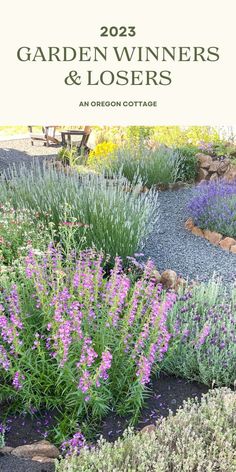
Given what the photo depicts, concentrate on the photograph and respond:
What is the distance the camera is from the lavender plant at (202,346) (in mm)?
3233

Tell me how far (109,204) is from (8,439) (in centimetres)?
270

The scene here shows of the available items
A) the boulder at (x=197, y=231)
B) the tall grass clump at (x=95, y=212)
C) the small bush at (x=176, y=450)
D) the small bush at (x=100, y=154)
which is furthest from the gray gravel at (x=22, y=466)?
the small bush at (x=100, y=154)

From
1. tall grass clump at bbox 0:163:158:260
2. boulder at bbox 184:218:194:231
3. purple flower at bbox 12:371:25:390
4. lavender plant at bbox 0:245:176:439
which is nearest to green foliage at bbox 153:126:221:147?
boulder at bbox 184:218:194:231

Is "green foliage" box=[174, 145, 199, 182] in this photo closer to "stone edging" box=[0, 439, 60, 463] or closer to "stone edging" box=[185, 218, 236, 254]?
"stone edging" box=[185, 218, 236, 254]

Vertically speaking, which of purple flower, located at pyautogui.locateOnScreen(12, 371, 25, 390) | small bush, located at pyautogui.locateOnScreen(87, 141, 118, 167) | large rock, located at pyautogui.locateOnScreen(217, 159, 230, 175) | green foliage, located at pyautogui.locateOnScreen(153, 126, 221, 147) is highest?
green foliage, located at pyautogui.locateOnScreen(153, 126, 221, 147)

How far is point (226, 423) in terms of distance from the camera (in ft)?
8.19

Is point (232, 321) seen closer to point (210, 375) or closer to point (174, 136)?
point (210, 375)

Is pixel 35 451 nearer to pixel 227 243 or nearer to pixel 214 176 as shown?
pixel 227 243

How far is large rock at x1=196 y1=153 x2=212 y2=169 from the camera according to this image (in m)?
8.96

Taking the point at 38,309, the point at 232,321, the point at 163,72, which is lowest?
the point at 232,321

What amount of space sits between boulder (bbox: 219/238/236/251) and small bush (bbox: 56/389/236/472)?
11.5ft

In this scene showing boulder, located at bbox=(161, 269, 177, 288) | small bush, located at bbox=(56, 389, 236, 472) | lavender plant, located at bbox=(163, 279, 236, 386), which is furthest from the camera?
boulder, located at bbox=(161, 269, 177, 288)

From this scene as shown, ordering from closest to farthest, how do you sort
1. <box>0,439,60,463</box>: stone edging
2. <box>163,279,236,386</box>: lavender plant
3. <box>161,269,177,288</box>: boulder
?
<box>0,439,60,463</box>: stone edging → <box>163,279,236,386</box>: lavender plant → <box>161,269,177,288</box>: boulder

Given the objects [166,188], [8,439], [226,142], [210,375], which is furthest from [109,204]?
[226,142]
